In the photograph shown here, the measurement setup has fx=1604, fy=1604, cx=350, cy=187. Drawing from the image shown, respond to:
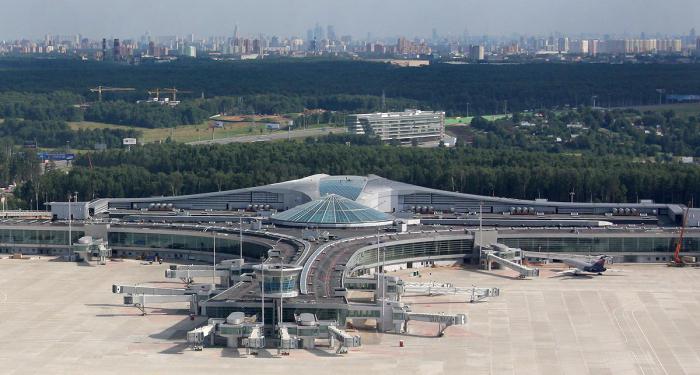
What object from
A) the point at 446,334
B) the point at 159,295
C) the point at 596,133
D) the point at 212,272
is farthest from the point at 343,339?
the point at 596,133

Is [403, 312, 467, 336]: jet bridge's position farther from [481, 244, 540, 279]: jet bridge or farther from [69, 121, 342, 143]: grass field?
[69, 121, 342, 143]: grass field

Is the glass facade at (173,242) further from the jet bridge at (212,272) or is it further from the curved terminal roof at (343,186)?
the curved terminal roof at (343,186)

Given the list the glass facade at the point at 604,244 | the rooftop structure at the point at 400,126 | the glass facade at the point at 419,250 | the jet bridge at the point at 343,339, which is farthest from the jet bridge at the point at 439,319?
the rooftop structure at the point at 400,126

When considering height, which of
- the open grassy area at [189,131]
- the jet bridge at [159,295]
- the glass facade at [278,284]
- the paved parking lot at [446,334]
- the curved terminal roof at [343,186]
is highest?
the open grassy area at [189,131]

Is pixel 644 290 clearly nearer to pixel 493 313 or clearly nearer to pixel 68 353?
pixel 493 313

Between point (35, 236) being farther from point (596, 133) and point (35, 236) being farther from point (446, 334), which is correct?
point (596, 133)

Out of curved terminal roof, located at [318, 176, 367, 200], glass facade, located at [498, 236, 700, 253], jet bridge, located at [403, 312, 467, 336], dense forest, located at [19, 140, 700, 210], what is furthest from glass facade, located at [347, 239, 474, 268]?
dense forest, located at [19, 140, 700, 210]
